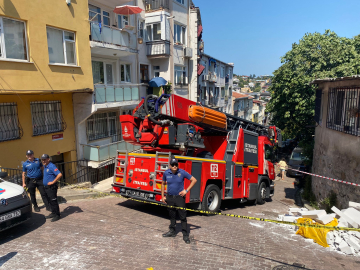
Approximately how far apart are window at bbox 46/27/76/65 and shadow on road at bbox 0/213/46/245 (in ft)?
21.7

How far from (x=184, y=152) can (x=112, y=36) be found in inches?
361

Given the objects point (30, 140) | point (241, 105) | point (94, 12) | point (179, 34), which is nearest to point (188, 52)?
point (179, 34)

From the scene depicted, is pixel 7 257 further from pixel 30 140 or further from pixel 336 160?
pixel 336 160

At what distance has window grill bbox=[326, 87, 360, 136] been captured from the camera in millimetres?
8102

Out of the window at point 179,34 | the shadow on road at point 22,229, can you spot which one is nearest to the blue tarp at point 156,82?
the window at point 179,34

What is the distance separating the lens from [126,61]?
17.2 meters

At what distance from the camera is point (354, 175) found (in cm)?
788

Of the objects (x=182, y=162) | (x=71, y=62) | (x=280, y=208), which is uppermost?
(x=71, y=62)

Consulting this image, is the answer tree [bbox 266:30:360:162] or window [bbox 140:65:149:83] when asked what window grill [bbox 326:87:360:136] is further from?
window [bbox 140:65:149:83]

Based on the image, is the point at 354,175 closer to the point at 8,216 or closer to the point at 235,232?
the point at 235,232

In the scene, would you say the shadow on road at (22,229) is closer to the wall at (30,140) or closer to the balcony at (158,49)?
the wall at (30,140)

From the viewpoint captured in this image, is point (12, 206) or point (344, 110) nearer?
point (12, 206)

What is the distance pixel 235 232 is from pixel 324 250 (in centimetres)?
191

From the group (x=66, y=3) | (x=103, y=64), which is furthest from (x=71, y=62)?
(x=103, y=64)
